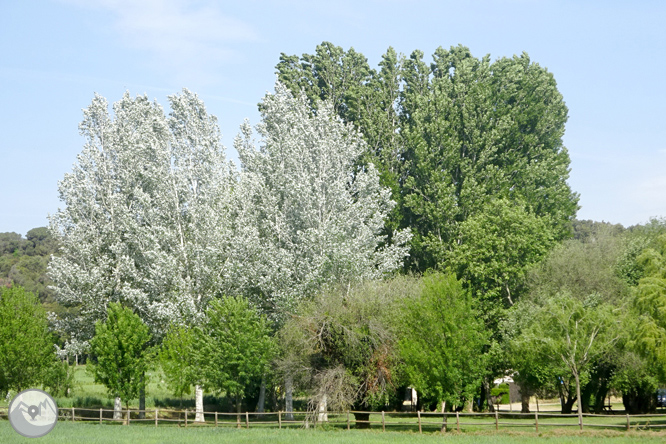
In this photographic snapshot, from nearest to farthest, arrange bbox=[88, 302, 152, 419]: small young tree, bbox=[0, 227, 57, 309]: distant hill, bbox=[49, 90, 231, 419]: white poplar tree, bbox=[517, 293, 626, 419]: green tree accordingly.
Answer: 1. bbox=[517, 293, 626, 419]: green tree
2. bbox=[88, 302, 152, 419]: small young tree
3. bbox=[49, 90, 231, 419]: white poplar tree
4. bbox=[0, 227, 57, 309]: distant hill

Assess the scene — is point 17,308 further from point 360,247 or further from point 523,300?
point 523,300

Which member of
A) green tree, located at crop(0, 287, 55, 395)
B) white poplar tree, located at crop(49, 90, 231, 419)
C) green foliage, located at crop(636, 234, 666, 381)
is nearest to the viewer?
green foliage, located at crop(636, 234, 666, 381)

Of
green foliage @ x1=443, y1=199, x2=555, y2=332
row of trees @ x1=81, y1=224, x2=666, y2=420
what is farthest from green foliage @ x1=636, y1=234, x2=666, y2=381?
green foliage @ x1=443, y1=199, x2=555, y2=332

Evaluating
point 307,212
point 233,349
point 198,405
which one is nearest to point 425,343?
point 233,349

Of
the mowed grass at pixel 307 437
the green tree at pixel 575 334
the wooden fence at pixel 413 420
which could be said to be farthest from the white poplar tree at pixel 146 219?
the green tree at pixel 575 334

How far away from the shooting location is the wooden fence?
32.9 meters

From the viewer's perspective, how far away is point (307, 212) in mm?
42844

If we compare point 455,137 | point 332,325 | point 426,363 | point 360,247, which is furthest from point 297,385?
point 455,137

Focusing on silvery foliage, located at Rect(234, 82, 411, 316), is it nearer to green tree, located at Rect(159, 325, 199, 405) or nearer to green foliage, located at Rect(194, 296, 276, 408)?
green foliage, located at Rect(194, 296, 276, 408)

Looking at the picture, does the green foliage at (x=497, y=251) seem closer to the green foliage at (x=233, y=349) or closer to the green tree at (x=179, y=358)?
the green foliage at (x=233, y=349)

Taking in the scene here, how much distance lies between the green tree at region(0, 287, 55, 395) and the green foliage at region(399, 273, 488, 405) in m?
25.7

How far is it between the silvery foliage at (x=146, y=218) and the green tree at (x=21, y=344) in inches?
84.4

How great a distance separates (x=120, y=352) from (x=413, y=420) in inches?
715

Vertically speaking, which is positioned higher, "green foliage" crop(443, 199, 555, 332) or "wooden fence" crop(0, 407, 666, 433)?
"green foliage" crop(443, 199, 555, 332)
